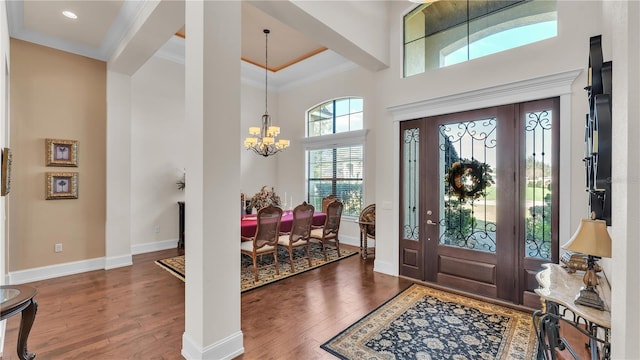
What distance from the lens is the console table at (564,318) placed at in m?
1.53

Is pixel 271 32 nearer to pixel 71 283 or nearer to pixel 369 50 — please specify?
pixel 369 50

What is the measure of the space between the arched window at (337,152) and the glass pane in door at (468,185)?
2434 millimetres

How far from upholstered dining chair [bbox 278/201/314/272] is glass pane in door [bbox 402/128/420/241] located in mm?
1506

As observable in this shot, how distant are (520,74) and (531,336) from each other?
2.74m

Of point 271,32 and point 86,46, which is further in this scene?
point 271,32

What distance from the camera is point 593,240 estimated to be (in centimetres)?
156

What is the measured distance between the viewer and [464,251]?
3598 mm

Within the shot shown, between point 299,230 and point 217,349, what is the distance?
8.25 feet

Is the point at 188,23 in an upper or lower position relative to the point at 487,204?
upper

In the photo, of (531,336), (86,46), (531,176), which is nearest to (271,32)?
(86,46)

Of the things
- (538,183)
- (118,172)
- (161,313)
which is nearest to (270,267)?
(161,313)

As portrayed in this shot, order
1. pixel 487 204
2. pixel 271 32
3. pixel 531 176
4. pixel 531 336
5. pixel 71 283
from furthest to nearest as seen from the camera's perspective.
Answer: pixel 271 32 < pixel 71 283 < pixel 487 204 < pixel 531 176 < pixel 531 336

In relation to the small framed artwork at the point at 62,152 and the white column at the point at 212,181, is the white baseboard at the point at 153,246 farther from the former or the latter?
the white column at the point at 212,181

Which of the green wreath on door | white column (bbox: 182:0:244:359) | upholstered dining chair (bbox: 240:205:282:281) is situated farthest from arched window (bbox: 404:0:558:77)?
upholstered dining chair (bbox: 240:205:282:281)
